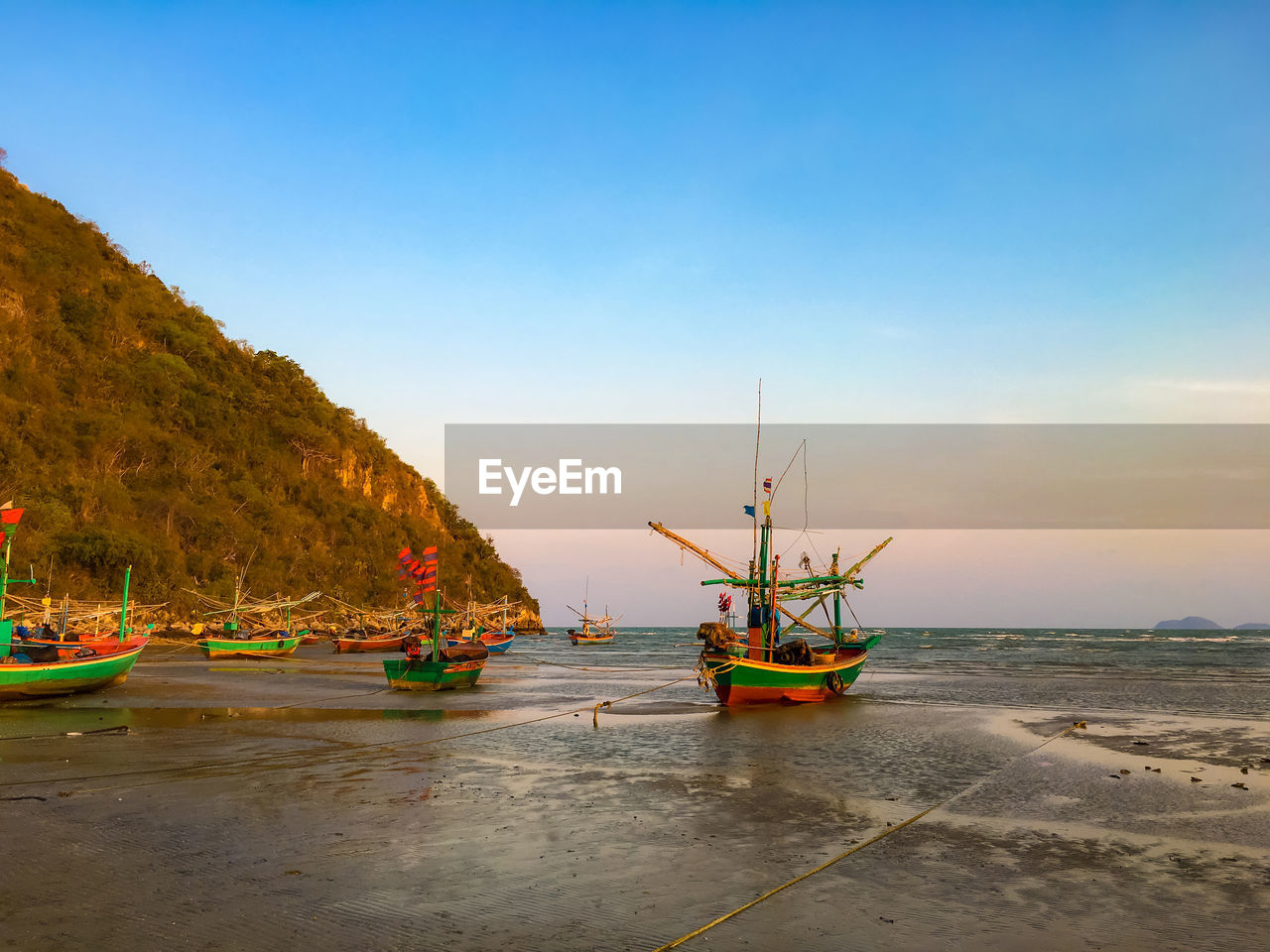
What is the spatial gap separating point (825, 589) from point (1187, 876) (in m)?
31.2

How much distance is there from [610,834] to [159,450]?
76581 mm

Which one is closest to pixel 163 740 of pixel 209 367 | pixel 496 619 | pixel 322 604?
pixel 322 604

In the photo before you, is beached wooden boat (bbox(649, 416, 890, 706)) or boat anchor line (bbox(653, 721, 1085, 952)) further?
beached wooden boat (bbox(649, 416, 890, 706))

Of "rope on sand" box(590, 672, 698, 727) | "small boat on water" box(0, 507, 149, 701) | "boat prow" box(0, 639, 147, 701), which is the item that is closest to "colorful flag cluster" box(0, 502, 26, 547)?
"small boat on water" box(0, 507, 149, 701)

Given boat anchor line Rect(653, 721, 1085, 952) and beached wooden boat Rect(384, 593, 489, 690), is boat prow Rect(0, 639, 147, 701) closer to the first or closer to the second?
beached wooden boat Rect(384, 593, 489, 690)

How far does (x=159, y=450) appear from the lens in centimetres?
7538

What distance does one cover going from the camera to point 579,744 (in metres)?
20.9

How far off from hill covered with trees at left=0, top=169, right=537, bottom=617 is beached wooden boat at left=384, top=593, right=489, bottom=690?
3756 centimetres

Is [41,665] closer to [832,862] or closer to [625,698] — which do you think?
[625,698]

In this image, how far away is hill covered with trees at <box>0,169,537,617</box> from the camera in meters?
64.0

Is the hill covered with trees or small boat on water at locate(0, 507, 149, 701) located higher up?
the hill covered with trees

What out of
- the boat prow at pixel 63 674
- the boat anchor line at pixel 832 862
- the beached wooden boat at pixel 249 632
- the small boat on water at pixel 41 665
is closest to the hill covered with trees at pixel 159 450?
the beached wooden boat at pixel 249 632

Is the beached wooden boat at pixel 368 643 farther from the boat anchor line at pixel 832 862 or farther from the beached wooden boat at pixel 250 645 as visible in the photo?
the boat anchor line at pixel 832 862

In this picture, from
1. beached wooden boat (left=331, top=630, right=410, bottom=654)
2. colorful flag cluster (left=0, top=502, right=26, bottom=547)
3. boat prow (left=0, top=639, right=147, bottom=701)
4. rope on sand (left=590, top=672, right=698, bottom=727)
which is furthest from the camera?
beached wooden boat (left=331, top=630, right=410, bottom=654)
